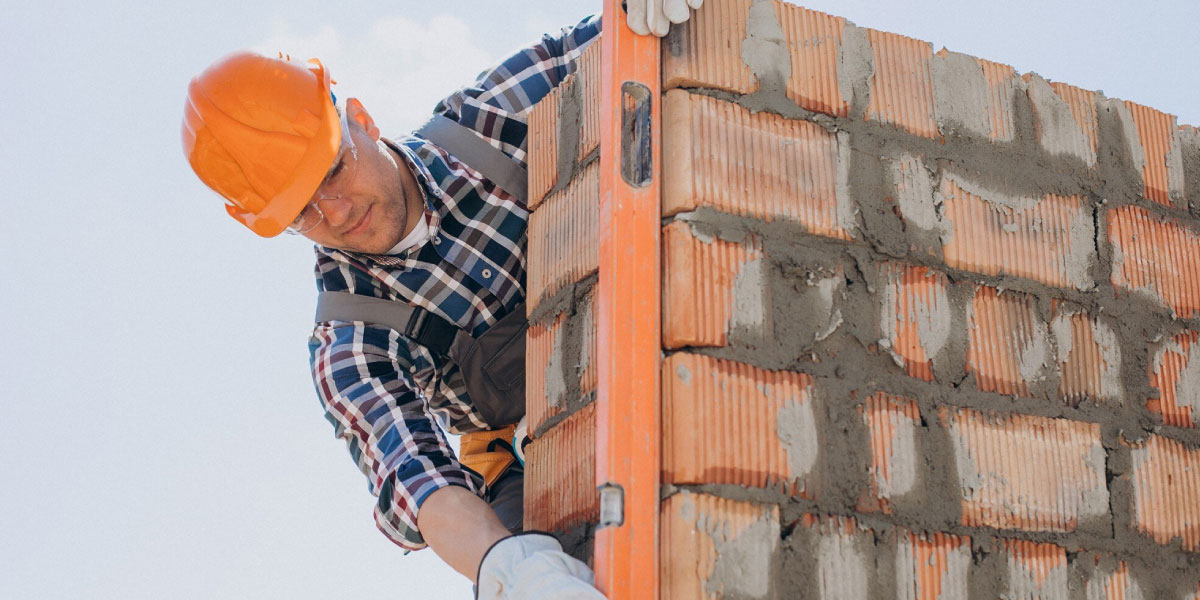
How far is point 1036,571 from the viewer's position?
232 cm

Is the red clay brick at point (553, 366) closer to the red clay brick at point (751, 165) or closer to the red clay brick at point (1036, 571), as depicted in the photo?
the red clay brick at point (751, 165)

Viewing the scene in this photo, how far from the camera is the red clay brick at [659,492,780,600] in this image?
6.58ft

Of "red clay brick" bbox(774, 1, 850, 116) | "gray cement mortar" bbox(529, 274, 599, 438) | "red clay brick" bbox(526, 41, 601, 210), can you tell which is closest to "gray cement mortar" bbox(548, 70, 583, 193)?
"red clay brick" bbox(526, 41, 601, 210)

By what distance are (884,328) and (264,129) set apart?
1507 millimetres

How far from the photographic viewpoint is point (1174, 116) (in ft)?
9.49

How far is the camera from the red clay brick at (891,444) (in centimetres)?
223

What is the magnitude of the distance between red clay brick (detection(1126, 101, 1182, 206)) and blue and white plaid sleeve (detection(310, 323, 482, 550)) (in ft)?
5.50

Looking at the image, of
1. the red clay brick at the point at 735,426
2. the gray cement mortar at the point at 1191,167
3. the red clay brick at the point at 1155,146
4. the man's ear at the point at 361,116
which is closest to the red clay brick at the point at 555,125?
the man's ear at the point at 361,116

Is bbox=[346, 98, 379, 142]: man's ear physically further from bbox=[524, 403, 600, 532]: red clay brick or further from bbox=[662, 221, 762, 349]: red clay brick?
bbox=[662, 221, 762, 349]: red clay brick

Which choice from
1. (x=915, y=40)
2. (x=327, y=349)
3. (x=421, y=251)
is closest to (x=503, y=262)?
(x=421, y=251)

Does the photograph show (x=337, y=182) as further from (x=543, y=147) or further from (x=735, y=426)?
(x=735, y=426)

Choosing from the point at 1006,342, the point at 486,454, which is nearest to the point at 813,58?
the point at 1006,342

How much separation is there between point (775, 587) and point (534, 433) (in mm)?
721

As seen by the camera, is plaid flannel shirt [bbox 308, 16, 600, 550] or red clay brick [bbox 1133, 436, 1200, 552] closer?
red clay brick [bbox 1133, 436, 1200, 552]
